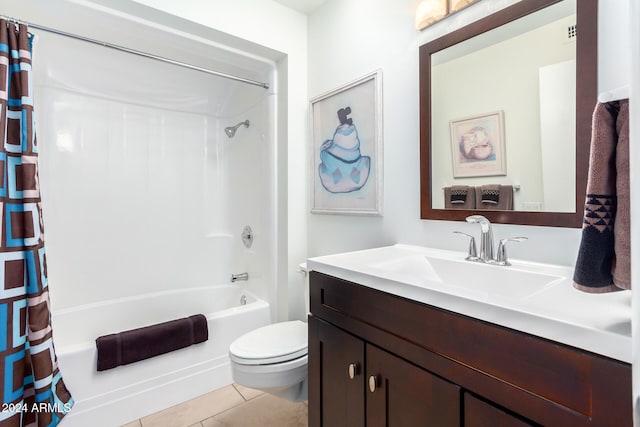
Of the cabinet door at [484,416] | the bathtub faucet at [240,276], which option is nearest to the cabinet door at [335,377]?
the cabinet door at [484,416]

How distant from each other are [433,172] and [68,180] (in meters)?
2.45

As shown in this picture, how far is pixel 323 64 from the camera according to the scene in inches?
75.4

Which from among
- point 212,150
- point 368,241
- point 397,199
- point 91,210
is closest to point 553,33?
point 397,199

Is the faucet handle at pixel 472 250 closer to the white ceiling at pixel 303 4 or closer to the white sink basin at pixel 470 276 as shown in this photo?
the white sink basin at pixel 470 276

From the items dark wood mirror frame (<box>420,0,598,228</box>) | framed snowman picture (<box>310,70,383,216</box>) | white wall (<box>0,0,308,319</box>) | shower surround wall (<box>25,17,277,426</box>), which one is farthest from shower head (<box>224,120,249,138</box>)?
dark wood mirror frame (<box>420,0,598,228</box>)

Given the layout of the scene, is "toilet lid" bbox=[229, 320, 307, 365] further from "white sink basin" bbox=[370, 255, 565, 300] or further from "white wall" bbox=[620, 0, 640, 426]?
"white wall" bbox=[620, 0, 640, 426]

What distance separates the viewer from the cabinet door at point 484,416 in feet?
2.08

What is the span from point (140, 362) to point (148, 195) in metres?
1.33

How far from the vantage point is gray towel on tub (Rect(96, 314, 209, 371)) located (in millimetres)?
1533

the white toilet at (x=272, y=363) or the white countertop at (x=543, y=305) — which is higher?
the white countertop at (x=543, y=305)

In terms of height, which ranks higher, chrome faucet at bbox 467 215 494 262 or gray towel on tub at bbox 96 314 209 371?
chrome faucet at bbox 467 215 494 262

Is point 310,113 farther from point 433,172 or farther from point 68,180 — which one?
Answer: point 68,180

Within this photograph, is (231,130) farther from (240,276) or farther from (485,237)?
(485,237)

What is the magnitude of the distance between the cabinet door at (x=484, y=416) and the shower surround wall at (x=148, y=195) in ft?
5.07
